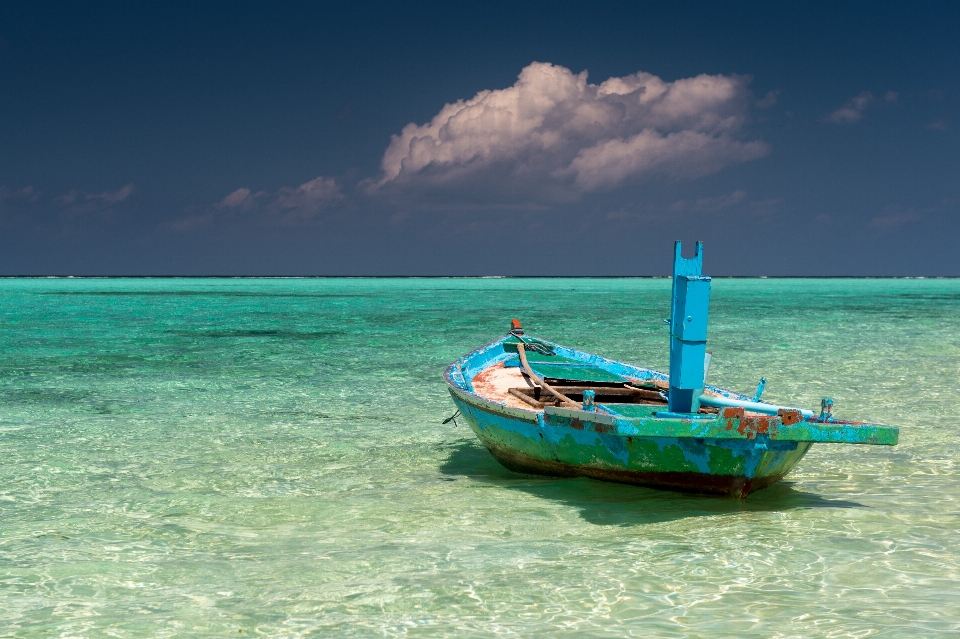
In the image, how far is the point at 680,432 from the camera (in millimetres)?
7770

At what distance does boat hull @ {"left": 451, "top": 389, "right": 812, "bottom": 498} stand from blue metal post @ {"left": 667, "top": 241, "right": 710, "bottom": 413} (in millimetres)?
846

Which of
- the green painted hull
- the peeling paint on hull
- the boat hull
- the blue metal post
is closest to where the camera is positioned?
the green painted hull

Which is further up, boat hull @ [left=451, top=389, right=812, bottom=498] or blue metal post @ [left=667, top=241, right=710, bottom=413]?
blue metal post @ [left=667, top=241, right=710, bottom=413]

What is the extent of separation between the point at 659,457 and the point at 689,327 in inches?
53.7

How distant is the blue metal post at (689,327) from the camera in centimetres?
840

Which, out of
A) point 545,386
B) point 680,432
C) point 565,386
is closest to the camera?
point 680,432

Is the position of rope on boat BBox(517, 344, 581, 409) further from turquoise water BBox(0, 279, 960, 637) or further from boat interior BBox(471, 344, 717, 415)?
turquoise water BBox(0, 279, 960, 637)

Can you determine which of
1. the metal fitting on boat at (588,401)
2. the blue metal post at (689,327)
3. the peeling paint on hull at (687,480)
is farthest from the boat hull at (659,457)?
the blue metal post at (689,327)

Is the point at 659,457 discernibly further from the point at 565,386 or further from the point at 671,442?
the point at 565,386

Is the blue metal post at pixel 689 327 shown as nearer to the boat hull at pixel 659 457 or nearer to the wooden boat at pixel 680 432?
the wooden boat at pixel 680 432

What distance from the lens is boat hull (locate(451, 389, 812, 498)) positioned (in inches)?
315

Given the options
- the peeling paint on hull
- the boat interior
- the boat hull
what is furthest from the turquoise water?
the boat interior

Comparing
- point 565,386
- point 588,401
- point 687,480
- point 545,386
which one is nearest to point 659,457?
point 687,480

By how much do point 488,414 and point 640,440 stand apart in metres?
2.21
